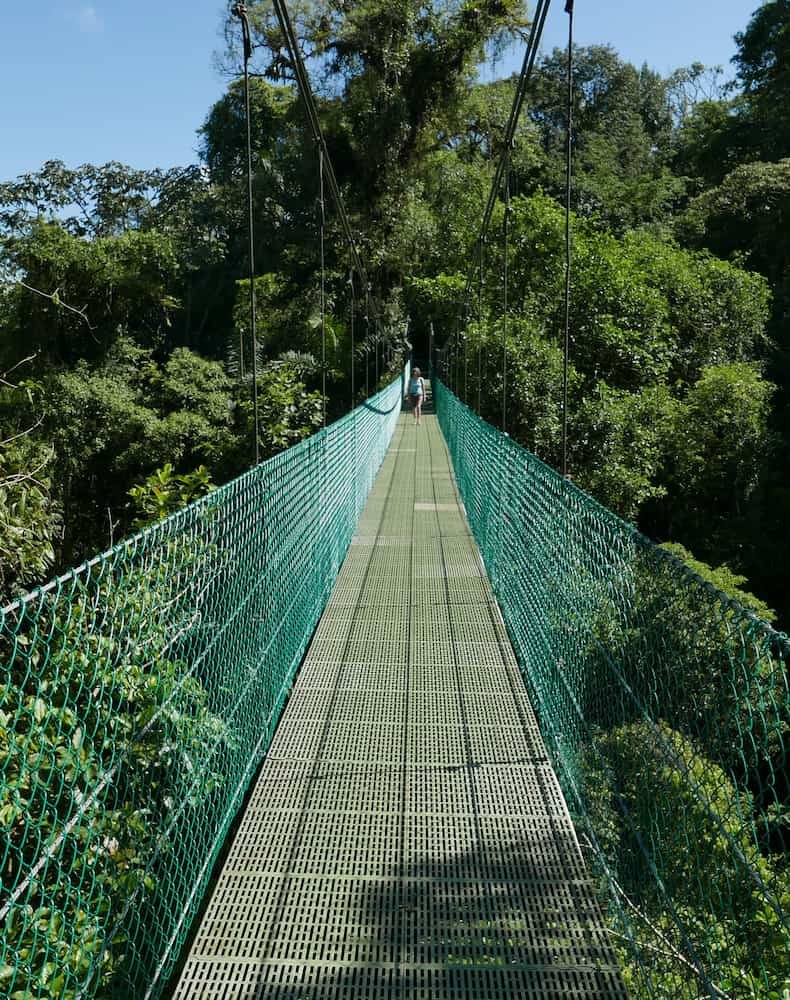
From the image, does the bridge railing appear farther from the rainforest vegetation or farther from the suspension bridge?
the rainforest vegetation

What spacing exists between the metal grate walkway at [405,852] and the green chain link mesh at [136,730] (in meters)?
→ 0.13

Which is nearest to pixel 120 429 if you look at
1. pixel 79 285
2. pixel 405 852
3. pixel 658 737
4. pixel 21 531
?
pixel 79 285

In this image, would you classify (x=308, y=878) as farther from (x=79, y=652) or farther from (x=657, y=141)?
(x=657, y=141)

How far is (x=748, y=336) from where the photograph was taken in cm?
1666

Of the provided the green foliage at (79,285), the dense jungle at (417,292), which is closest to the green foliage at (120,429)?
the dense jungle at (417,292)

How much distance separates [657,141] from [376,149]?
74.4 ft

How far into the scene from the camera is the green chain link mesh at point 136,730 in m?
1.36

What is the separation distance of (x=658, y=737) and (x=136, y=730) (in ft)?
3.29

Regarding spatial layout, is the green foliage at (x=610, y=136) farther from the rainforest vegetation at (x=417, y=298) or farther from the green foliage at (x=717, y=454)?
the green foliage at (x=717, y=454)

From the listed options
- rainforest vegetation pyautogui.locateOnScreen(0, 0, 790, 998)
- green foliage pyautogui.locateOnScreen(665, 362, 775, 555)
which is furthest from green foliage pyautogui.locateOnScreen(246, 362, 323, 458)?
green foliage pyautogui.locateOnScreen(665, 362, 775, 555)

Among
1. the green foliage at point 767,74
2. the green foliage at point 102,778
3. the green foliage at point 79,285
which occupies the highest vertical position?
the green foliage at point 767,74

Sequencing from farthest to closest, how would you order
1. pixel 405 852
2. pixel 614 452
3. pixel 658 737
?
pixel 614 452
pixel 405 852
pixel 658 737

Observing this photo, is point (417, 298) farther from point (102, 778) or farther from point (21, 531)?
point (102, 778)

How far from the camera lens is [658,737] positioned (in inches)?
67.1
